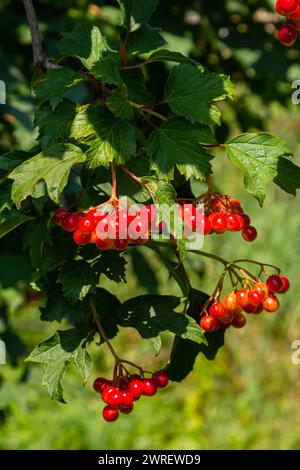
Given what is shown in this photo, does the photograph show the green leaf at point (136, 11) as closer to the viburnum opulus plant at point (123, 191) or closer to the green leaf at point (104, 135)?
the viburnum opulus plant at point (123, 191)

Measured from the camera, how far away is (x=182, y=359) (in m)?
1.56

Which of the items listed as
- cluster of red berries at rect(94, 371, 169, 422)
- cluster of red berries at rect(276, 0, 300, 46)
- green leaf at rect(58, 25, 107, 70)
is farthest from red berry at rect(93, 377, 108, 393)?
cluster of red berries at rect(276, 0, 300, 46)

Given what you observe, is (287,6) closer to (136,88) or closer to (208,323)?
(136,88)

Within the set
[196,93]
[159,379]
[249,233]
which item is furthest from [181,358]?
[196,93]

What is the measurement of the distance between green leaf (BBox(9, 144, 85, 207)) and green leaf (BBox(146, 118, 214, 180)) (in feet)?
0.44

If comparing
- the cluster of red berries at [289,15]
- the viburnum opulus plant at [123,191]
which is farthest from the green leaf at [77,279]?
the cluster of red berries at [289,15]

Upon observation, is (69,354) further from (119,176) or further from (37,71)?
(37,71)

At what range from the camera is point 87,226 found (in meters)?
1.30

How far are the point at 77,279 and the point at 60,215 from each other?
0.12m

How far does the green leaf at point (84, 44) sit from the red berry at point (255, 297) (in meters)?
0.52

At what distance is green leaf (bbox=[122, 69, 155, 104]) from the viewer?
1.53m

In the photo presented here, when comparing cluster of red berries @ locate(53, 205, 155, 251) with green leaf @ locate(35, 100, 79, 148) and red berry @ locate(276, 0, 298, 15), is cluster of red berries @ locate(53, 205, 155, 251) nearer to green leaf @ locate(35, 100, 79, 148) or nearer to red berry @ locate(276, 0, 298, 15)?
green leaf @ locate(35, 100, 79, 148)

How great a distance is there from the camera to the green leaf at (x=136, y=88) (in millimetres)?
1534

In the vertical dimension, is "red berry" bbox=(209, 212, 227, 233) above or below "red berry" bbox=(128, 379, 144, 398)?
above
